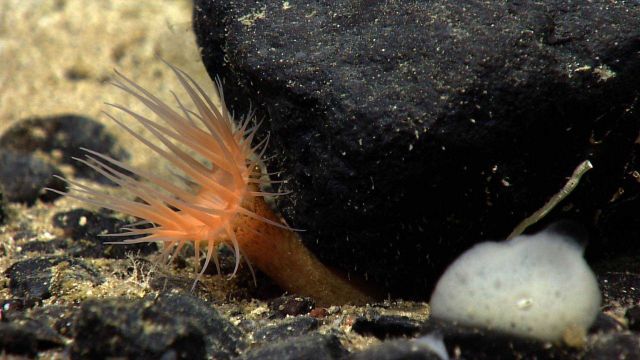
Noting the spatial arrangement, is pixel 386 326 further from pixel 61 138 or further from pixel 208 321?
pixel 61 138

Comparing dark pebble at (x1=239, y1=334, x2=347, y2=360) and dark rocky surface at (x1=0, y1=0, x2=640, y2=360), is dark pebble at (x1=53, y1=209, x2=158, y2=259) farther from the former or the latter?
dark pebble at (x1=239, y1=334, x2=347, y2=360)

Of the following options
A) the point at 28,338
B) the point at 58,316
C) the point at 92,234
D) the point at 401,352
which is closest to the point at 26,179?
the point at 92,234

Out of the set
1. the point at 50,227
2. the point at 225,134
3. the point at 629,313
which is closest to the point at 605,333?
the point at 629,313

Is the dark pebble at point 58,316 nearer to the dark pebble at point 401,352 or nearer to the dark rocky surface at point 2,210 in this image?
the dark pebble at point 401,352

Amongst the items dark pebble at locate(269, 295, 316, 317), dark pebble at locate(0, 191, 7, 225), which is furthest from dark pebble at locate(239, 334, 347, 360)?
dark pebble at locate(0, 191, 7, 225)

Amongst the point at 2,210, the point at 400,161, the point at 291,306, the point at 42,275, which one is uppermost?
the point at 400,161

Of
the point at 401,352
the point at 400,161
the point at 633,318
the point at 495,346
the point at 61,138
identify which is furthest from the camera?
the point at 61,138

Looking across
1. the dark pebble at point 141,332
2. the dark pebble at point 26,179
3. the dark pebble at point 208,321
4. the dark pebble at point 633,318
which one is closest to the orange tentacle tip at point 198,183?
the dark pebble at point 208,321

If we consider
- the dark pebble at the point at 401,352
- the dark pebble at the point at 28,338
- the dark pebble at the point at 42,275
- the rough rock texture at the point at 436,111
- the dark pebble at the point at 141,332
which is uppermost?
the rough rock texture at the point at 436,111
